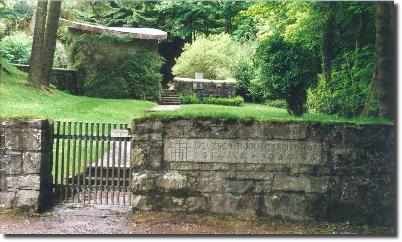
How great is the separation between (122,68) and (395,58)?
2.55m

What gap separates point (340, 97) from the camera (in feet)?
17.7

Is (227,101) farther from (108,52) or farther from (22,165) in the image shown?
(22,165)

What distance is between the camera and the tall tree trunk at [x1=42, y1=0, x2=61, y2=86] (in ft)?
17.7

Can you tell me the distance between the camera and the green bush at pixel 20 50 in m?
5.09

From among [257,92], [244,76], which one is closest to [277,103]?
[257,92]

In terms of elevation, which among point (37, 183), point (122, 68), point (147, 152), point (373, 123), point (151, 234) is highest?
point (122, 68)

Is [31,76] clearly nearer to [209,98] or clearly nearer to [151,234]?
[209,98]

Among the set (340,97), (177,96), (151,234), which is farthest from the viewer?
(340,97)

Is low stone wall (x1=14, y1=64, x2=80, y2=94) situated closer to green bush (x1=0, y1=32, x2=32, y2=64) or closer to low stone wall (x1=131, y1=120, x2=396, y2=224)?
green bush (x1=0, y1=32, x2=32, y2=64)

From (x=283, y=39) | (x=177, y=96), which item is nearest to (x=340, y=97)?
(x=283, y=39)

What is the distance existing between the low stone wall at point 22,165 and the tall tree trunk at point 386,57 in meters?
2.86

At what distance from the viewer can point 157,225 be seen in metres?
4.43

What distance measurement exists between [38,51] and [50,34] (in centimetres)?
24

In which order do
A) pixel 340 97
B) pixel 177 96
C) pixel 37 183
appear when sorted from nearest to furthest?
pixel 37 183
pixel 177 96
pixel 340 97
